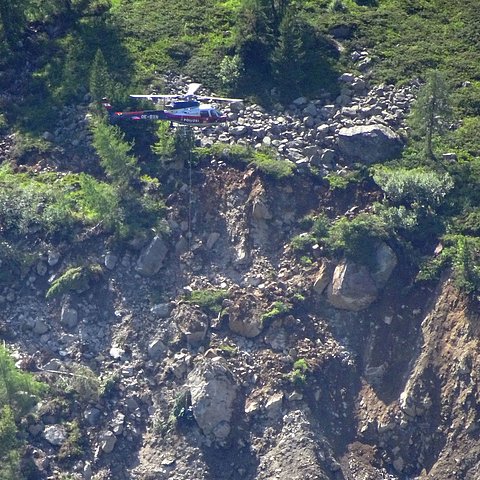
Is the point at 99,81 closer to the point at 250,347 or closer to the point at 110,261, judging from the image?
the point at 110,261

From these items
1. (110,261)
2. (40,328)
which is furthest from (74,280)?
(40,328)

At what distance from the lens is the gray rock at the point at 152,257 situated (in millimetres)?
53781

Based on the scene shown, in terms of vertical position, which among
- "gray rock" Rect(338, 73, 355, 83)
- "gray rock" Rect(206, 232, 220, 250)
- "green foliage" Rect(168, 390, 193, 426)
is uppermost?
"gray rock" Rect(338, 73, 355, 83)

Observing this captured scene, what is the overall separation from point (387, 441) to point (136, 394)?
33.0 ft

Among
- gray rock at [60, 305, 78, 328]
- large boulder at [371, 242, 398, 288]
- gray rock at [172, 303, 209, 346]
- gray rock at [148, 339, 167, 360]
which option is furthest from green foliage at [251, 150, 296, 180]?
gray rock at [60, 305, 78, 328]

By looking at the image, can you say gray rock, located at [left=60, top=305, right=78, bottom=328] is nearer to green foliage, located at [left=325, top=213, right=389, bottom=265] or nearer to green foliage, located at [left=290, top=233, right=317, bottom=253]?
green foliage, located at [left=290, top=233, right=317, bottom=253]

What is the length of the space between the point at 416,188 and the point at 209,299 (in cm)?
1006

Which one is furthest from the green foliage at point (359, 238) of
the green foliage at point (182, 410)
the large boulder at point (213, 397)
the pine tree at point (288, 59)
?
the pine tree at point (288, 59)

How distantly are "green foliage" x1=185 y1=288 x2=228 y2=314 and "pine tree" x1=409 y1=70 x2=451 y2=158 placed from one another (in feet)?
38.2

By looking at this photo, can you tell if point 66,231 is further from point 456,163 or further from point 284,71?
point 456,163

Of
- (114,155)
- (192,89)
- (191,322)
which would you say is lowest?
(191,322)

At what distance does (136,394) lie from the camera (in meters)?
50.3

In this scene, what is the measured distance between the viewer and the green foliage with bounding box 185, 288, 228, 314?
171ft

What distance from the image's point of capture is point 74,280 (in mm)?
53312
